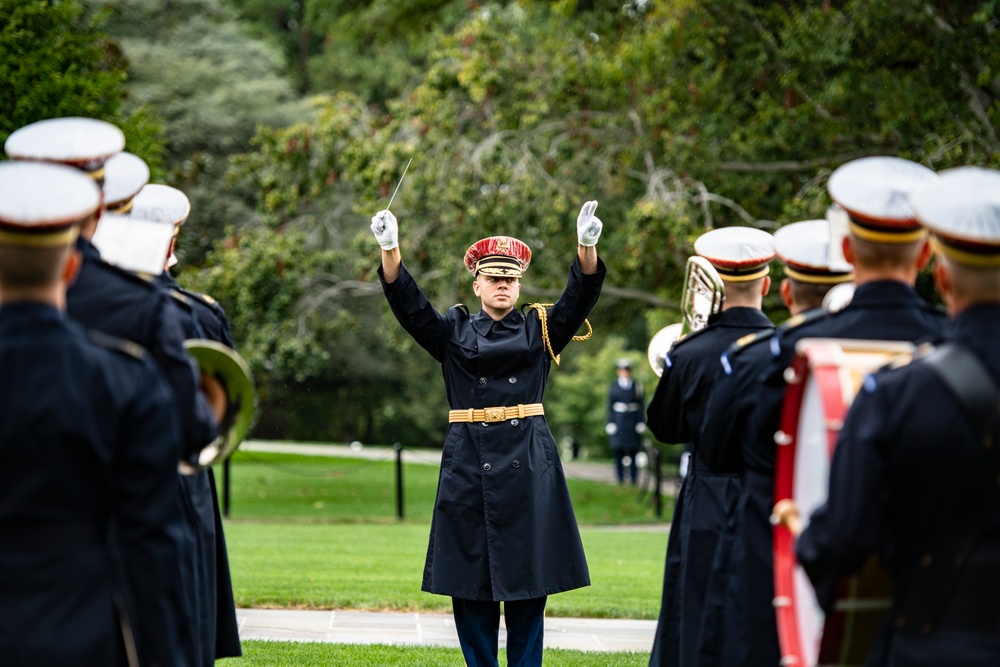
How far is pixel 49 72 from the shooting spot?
9922 mm

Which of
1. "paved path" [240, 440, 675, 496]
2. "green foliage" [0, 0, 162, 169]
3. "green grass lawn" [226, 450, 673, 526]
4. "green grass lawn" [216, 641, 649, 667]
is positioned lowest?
"paved path" [240, 440, 675, 496]

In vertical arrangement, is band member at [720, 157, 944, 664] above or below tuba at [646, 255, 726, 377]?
above

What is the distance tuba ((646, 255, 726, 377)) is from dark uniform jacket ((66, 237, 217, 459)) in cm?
236

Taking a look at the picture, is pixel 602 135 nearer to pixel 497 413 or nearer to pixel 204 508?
pixel 497 413

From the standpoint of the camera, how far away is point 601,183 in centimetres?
1769

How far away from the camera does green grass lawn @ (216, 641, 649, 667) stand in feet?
23.4

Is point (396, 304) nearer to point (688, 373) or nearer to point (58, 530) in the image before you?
point (688, 373)

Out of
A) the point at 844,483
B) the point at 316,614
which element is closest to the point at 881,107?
the point at 316,614

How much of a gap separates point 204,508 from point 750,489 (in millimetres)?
2179

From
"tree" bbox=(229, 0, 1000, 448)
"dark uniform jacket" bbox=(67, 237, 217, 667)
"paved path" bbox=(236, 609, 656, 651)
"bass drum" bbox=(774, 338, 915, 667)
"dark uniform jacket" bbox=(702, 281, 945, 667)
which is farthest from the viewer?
"tree" bbox=(229, 0, 1000, 448)

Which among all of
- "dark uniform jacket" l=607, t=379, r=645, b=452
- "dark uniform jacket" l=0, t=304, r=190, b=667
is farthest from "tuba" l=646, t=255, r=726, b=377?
"dark uniform jacket" l=607, t=379, r=645, b=452

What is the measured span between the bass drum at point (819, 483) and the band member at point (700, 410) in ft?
4.79

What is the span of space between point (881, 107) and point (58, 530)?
A: 13.6 m

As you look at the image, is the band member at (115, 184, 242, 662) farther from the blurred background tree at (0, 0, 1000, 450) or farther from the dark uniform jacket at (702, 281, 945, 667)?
the blurred background tree at (0, 0, 1000, 450)
